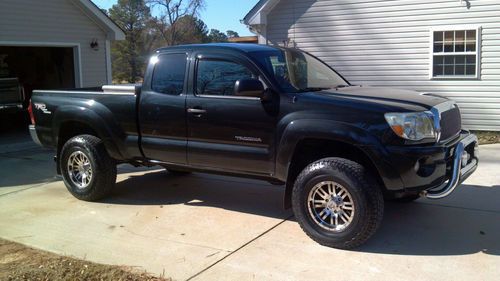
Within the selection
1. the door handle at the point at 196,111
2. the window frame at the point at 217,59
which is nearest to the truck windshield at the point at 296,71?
the window frame at the point at 217,59

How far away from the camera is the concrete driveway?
436 cm

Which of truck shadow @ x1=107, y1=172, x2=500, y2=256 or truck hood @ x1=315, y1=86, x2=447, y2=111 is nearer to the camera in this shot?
truck hood @ x1=315, y1=86, x2=447, y2=111

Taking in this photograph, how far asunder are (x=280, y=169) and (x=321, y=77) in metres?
1.43

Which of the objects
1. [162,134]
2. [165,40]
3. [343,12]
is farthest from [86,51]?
[165,40]

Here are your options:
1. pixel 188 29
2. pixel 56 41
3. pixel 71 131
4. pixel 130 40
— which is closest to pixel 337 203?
pixel 71 131

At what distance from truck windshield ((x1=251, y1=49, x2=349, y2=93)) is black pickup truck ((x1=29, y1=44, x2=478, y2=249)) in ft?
0.06

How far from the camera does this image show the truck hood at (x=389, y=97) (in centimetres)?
466

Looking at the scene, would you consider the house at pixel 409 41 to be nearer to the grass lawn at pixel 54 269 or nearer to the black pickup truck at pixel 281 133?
the black pickup truck at pixel 281 133

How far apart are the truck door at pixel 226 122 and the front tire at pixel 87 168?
Result: 4.55 ft

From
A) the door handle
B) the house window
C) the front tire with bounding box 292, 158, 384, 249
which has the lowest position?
the front tire with bounding box 292, 158, 384, 249

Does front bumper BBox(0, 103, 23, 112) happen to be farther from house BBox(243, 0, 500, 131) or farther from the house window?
the house window

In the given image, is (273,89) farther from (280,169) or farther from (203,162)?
(203,162)

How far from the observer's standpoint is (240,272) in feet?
14.2

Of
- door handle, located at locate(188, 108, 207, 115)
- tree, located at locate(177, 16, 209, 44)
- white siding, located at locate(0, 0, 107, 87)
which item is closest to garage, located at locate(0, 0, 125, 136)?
white siding, located at locate(0, 0, 107, 87)
